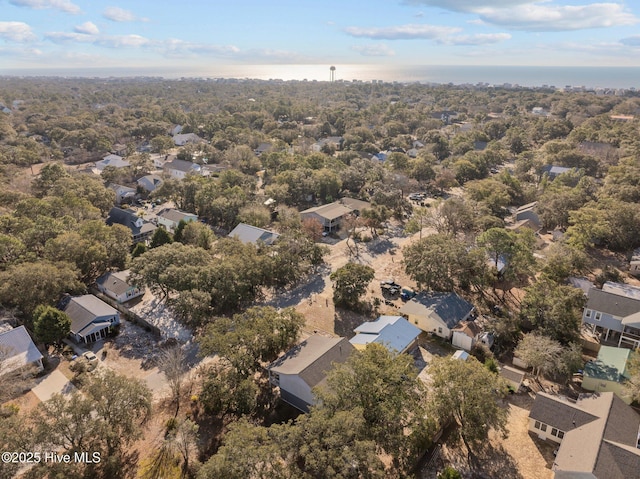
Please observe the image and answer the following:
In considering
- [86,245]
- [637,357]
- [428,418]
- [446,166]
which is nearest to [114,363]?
[86,245]

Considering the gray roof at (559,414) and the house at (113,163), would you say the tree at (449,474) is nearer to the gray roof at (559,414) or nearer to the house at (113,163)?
the gray roof at (559,414)

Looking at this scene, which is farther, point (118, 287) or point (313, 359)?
point (118, 287)

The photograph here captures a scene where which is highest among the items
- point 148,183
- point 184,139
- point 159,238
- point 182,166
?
point 184,139

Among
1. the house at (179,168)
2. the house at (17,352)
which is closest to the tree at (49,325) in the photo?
the house at (17,352)

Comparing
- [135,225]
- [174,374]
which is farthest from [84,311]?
[135,225]

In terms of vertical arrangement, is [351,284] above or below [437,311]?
above

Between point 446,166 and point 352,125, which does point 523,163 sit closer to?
point 446,166

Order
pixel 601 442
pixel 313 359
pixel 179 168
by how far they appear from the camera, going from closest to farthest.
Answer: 1. pixel 601 442
2. pixel 313 359
3. pixel 179 168

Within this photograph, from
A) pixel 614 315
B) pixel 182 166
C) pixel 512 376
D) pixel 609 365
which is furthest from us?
pixel 182 166

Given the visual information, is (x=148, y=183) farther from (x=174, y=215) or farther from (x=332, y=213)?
(x=332, y=213)
